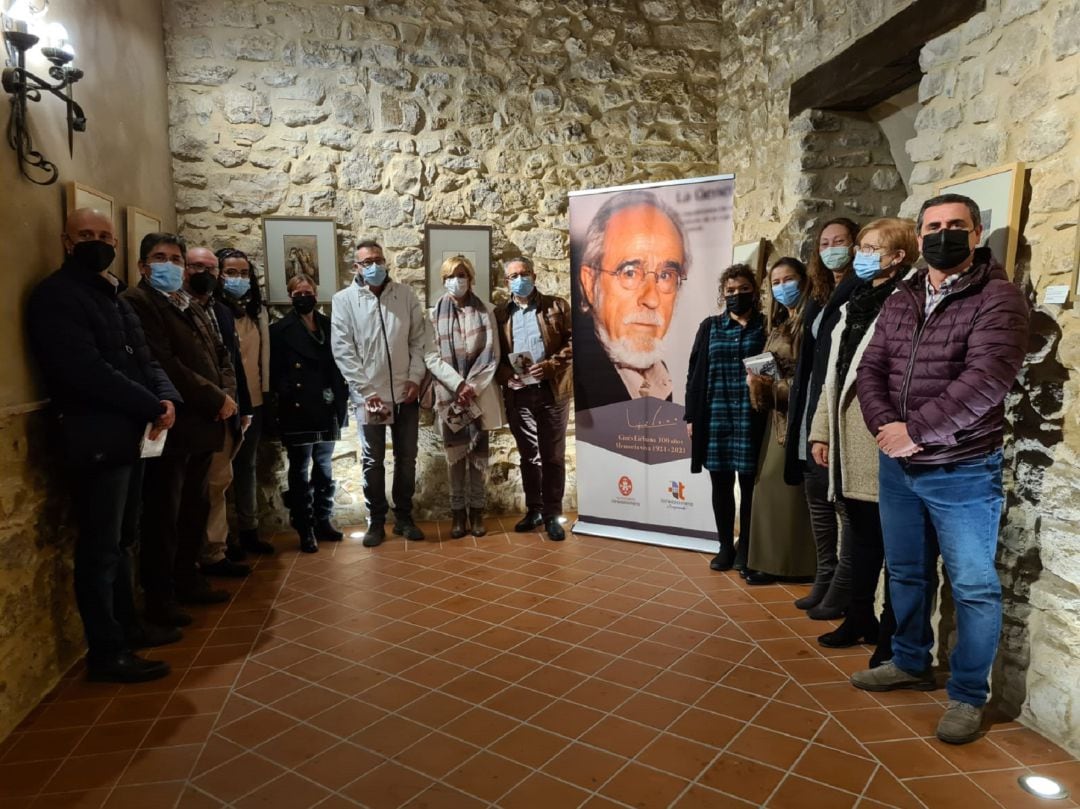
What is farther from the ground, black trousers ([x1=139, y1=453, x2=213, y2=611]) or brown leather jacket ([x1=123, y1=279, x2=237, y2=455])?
brown leather jacket ([x1=123, y1=279, x2=237, y2=455])

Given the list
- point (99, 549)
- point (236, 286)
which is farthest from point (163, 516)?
point (236, 286)

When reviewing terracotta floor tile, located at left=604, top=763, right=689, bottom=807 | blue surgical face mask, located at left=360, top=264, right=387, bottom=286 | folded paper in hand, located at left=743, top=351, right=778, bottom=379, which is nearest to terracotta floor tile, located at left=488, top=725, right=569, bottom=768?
terracotta floor tile, located at left=604, top=763, right=689, bottom=807

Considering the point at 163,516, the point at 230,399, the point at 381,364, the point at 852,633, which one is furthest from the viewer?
the point at 381,364

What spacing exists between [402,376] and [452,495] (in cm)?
79

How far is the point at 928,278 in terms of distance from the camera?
2305mm

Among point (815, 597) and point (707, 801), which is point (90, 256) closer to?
point (707, 801)

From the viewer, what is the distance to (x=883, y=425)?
233 centimetres

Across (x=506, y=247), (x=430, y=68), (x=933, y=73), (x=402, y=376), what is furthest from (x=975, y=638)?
(x=430, y=68)

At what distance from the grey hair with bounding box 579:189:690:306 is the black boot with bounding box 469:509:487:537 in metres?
1.42

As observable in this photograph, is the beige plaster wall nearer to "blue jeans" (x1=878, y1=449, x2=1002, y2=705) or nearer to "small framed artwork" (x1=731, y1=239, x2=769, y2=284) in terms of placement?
"blue jeans" (x1=878, y1=449, x2=1002, y2=705)

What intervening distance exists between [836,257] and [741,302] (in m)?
0.66

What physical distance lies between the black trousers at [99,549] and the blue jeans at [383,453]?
5.38 ft

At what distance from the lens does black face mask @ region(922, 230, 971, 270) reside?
2.16 meters

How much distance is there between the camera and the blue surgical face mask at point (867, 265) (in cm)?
260
